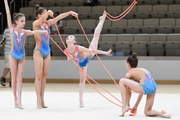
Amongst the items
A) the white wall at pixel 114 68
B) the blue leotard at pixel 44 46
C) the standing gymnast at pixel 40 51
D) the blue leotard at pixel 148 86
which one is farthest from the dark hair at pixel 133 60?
the white wall at pixel 114 68

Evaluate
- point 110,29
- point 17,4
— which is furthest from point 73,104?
point 17,4

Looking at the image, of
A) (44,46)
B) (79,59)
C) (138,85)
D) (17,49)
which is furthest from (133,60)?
(17,49)

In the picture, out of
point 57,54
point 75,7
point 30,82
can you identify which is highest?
point 75,7

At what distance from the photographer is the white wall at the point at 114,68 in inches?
352

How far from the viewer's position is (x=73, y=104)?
552 cm

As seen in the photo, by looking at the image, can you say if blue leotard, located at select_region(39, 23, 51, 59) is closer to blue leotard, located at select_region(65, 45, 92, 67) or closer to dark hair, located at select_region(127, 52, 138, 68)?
blue leotard, located at select_region(65, 45, 92, 67)

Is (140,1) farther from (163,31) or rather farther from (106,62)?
(106,62)

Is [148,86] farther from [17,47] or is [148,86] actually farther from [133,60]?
[17,47]

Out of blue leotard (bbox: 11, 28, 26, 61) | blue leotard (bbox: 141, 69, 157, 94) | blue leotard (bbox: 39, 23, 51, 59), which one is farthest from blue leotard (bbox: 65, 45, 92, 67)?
blue leotard (bbox: 141, 69, 157, 94)

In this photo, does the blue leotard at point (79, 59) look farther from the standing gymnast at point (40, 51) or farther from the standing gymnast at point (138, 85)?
the standing gymnast at point (138, 85)

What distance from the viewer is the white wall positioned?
352 inches

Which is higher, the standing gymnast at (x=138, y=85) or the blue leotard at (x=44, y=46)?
the blue leotard at (x=44, y=46)

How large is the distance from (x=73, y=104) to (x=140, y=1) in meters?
5.91

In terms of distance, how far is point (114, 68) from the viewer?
30.1 ft
